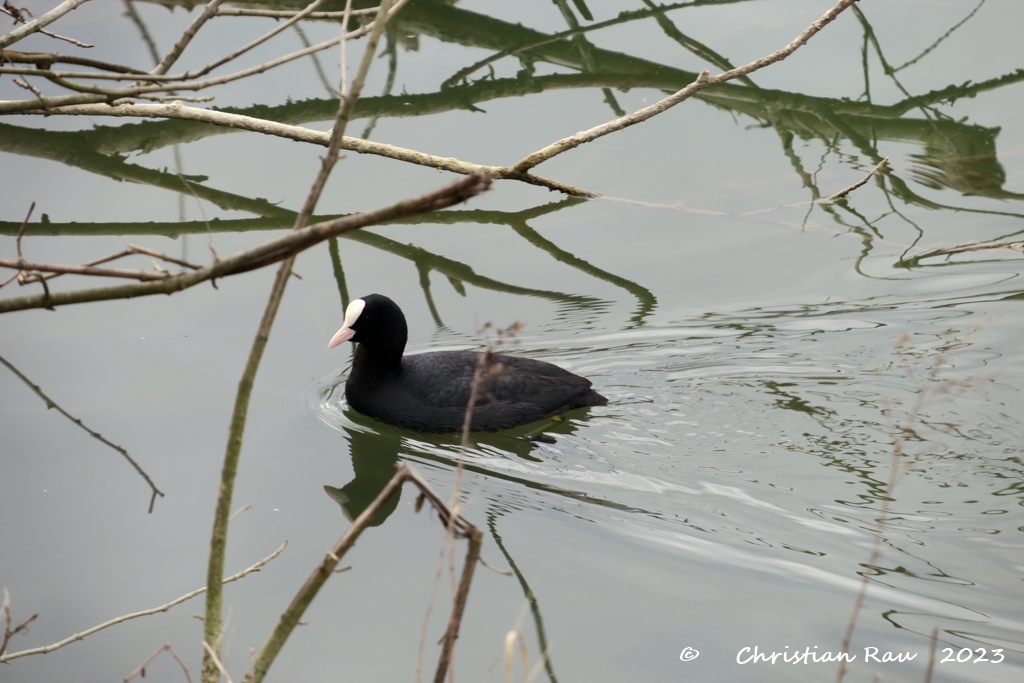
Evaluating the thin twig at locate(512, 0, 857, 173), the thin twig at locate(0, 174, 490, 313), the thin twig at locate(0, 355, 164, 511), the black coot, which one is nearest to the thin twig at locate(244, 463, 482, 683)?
the thin twig at locate(0, 174, 490, 313)

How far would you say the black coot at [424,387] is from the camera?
5359 millimetres

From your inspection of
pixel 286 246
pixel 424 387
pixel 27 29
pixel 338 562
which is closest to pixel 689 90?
pixel 424 387

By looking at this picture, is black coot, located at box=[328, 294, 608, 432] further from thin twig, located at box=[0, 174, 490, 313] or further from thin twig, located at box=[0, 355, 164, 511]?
thin twig, located at box=[0, 174, 490, 313]

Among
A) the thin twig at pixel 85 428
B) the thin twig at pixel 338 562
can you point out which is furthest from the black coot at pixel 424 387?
the thin twig at pixel 338 562

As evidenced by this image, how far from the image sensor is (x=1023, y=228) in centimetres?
666

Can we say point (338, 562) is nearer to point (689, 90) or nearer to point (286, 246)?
point (286, 246)

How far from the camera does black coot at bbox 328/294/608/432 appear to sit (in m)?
5.36

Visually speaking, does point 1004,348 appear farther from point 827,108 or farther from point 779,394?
point 827,108

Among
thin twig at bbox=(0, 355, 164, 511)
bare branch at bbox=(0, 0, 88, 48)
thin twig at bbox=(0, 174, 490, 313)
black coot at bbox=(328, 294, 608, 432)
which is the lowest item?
thin twig at bbox=(0, 355, 164, 511)

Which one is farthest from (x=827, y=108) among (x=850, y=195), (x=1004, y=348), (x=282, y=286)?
(x=282, y=286)

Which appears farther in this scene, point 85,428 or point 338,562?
point 85,428

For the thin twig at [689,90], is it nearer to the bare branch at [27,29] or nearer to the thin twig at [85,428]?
the bare branch at [27,29]

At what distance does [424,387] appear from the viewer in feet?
17.7

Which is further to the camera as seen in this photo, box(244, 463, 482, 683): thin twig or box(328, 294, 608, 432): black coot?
box(328, 294, 608, 432): black coot
